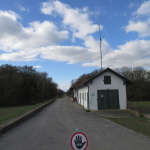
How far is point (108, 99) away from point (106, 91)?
93 cm

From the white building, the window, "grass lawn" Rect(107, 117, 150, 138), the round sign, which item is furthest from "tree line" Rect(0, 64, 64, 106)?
the round sign

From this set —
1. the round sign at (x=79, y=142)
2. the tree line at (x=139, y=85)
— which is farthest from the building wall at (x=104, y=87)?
the tree line at (x=139, y=85)

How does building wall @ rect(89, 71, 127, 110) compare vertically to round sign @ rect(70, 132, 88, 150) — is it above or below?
above

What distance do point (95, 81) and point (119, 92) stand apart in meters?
3.06

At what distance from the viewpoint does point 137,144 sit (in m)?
5.65

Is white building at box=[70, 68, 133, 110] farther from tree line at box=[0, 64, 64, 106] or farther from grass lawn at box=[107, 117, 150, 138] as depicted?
tree line at box=[0, 64, 64, 106]

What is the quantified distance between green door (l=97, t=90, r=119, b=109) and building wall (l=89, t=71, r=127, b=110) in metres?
0.37

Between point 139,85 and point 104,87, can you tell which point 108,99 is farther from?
point 139,85

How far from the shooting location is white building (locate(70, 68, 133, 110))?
16.8 metres

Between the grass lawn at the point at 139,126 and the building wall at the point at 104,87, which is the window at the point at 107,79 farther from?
the grass lawn at the point at 139,126

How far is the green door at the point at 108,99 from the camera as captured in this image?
16.8m

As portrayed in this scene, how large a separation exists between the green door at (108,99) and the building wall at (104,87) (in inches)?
14.7

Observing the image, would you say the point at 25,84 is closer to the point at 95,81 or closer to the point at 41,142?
the point at 95,81

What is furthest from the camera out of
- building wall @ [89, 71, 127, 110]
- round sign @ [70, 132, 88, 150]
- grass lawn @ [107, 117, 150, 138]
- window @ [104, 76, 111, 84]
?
window @ [104, 76, 111, 84]
